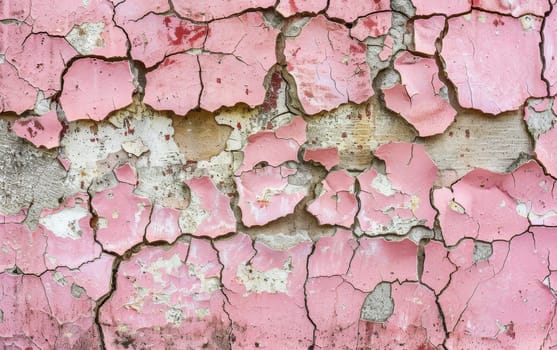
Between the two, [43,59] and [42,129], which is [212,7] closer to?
[43,59]

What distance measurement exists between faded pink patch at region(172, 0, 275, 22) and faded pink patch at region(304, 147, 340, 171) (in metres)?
0.46

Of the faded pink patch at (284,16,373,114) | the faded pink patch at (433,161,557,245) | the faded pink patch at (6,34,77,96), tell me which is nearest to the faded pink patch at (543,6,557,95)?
the faded pink patch at (433,161,557,245)

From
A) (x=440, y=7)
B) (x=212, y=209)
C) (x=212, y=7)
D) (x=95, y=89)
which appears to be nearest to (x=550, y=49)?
(x=440, y=7)

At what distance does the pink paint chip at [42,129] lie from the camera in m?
1.60

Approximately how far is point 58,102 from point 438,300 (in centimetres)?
132

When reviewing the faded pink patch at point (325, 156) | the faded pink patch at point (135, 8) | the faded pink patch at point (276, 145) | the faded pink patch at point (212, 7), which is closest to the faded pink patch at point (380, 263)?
the faded pink patch at point (325, 156)

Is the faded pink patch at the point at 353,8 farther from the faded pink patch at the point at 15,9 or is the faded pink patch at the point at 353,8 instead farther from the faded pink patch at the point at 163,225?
the faded pink patch at the point at 15,9

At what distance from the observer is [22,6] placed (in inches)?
62.9

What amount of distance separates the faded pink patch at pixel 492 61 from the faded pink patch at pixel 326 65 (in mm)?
263

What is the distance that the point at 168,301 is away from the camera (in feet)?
5.36

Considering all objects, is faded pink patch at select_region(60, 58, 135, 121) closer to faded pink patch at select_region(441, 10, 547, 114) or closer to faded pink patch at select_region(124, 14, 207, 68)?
faded pink patch at select_region(124, 14, 207, 68)

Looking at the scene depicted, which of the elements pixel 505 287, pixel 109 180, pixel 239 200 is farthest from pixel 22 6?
pixel 505 287

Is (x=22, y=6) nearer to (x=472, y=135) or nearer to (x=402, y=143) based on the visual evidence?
(x=402, y=143)

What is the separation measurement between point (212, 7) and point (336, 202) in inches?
27.7
